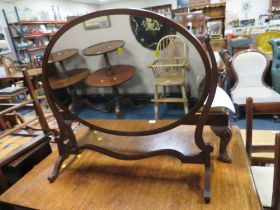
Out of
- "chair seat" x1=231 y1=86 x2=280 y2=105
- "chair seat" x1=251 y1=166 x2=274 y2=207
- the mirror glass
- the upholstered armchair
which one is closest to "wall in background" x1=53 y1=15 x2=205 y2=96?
the mirror glass

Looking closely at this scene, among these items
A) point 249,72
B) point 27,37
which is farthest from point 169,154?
point 27,37

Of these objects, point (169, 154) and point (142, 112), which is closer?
point (169, 154)

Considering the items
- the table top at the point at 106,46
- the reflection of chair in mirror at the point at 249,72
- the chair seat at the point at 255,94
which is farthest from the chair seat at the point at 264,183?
the reflection of chair in mirror at the point at 249,72

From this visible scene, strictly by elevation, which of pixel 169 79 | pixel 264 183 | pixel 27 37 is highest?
pixel 27 37

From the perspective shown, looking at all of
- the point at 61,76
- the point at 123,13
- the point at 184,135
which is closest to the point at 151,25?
the point at 123,13

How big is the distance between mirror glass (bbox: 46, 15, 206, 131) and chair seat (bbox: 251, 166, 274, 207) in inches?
23.1

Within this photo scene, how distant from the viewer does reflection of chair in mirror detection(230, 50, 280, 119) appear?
9.12 ft

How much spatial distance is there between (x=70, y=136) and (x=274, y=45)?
3035 millimetres

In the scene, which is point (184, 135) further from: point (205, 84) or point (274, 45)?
point (274, 45)

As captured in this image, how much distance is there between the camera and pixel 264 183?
1053 millimetres

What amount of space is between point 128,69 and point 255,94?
232cm

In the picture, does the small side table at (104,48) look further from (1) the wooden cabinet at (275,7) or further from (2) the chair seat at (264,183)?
(1) the wooden cabinet at (275,7)

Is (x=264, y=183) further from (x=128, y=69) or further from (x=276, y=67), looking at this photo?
(x=276, y=67)

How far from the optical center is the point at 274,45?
2893 mm
